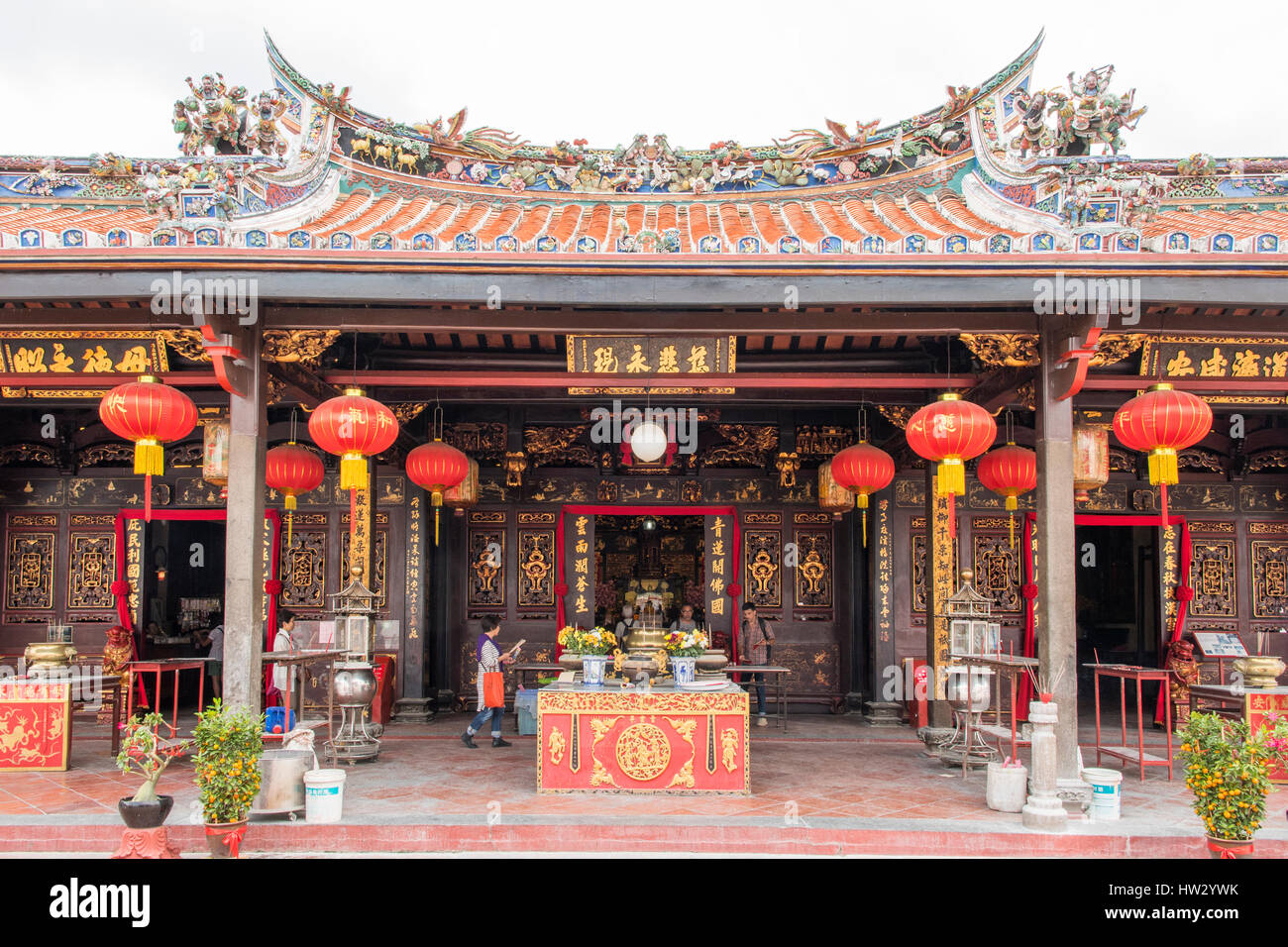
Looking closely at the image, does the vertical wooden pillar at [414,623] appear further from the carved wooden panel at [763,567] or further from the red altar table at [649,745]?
the red altar table at [649,745]

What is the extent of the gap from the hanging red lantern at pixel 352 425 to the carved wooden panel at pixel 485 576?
4550mm

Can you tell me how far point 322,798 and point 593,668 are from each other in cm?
222

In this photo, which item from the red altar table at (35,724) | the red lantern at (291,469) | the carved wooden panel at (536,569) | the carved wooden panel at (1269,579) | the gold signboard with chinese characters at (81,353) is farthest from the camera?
the carved wooden panel at (536,569)

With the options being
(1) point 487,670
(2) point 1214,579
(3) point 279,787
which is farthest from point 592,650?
(2) point 1214,579

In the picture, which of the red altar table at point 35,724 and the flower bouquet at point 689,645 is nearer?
the flower bouquet at point 689,645

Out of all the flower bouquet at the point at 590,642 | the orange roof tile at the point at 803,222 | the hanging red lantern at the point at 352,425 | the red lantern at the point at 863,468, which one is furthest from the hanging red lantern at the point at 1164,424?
the hanging red lantern at the point at 352,425

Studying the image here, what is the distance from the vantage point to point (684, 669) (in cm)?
773

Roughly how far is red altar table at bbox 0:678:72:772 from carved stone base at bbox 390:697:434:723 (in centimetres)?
354

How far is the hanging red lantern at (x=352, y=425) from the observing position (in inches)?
282

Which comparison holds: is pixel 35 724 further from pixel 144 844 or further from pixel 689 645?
pixel 689 645

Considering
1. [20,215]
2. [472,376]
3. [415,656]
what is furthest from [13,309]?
[415,656]

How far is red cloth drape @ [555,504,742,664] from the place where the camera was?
11.6m

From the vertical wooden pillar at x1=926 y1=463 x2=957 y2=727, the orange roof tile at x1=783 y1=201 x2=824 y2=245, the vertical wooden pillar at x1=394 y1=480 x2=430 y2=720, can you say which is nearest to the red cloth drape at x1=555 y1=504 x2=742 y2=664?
the vertical wooden pillar at x1=394 y1=480 x2=430 y2=720

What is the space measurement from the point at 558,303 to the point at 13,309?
4.47 metres
